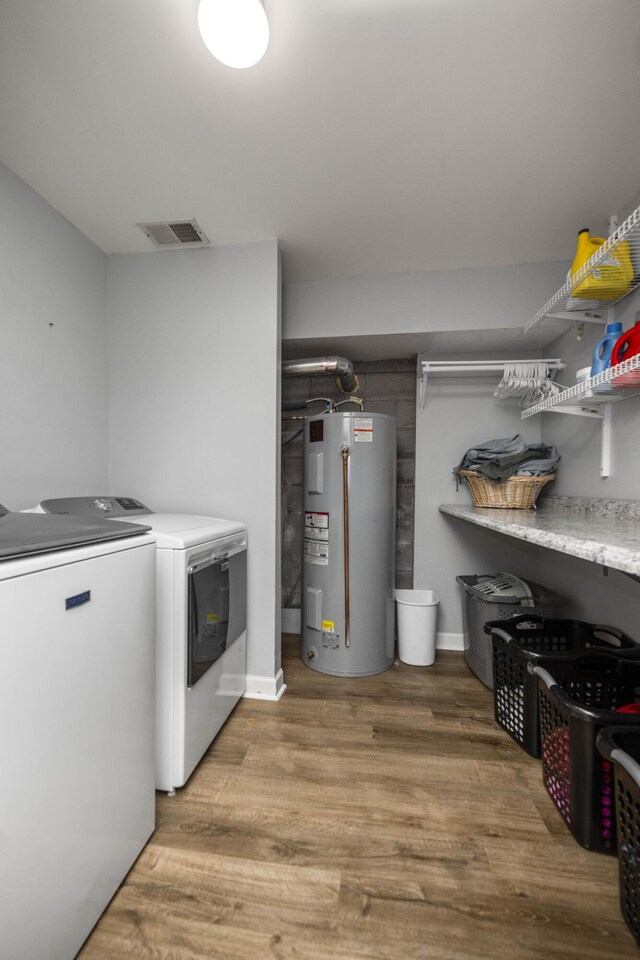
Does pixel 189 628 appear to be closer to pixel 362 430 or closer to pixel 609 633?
pixel 362 430

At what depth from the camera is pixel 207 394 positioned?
6.81 ft

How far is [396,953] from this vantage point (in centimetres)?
91

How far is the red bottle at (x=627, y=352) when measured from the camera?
134cm

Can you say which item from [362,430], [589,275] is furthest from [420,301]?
[589,275]

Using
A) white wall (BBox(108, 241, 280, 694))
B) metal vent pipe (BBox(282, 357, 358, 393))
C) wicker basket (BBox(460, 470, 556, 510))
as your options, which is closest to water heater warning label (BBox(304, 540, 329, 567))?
white wall (BBox(108, 241, 280, 694))

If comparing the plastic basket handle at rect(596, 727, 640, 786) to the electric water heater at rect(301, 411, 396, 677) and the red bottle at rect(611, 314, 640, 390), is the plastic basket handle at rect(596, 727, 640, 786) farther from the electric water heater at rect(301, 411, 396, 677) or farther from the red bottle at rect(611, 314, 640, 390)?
the electric water heater at rect(301, 411, 396, 677)

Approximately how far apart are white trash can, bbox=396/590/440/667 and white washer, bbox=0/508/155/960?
1.62 m

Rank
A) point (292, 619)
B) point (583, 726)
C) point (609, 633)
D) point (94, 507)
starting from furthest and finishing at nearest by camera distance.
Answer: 1. point (292, 619)
2. point (94, 507)
3. point (609, 633)
4. point (583, 726)

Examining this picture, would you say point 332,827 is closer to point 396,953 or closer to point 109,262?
point 396,953

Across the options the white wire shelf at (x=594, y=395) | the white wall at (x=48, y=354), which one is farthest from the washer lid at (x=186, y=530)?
the white wire shelf at (x=594, y=395)

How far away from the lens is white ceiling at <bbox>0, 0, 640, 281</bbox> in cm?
106

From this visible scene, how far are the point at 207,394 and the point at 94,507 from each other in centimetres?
78

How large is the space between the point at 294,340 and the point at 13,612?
210 centimetres

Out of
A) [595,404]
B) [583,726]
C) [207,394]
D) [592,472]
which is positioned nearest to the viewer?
[583,726]
